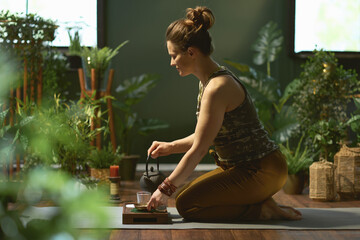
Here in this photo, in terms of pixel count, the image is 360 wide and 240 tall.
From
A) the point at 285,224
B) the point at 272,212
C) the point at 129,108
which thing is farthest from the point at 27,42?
the point at 285,224

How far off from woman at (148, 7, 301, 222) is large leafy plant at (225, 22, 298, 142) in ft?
7.93

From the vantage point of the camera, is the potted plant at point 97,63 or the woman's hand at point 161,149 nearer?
the woman's hand at point 161,149

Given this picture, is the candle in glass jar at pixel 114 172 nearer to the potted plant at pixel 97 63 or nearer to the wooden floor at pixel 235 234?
the wooden floor at pixel 235 234

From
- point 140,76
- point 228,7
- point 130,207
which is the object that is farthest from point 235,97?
point 228,7

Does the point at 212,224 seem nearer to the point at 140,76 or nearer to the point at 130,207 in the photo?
the point at 130,207

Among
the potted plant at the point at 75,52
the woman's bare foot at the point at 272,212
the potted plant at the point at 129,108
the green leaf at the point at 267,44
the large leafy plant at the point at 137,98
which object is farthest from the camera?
the green leaf at the point at 267,44

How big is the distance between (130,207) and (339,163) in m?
1.62

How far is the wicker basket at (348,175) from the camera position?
3570 millimetres

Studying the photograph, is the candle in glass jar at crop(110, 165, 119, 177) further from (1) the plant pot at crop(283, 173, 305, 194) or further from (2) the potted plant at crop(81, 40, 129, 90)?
(1) the plant pot at crop(283, 173, 305, 194)

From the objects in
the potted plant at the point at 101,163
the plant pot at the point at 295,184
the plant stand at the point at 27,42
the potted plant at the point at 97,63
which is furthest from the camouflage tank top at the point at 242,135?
the potted plant at the point at 97,63

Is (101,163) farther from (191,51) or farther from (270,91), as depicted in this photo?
(270,91)

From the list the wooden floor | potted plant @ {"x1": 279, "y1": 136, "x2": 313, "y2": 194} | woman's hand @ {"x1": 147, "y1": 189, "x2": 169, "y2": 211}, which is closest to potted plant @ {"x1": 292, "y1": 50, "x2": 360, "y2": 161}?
potted plant @ {"x1": 279, "y1": 136, "x2": 313, "y2": 194}

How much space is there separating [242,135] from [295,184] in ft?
4.34

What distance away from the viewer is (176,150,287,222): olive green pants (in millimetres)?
2676
